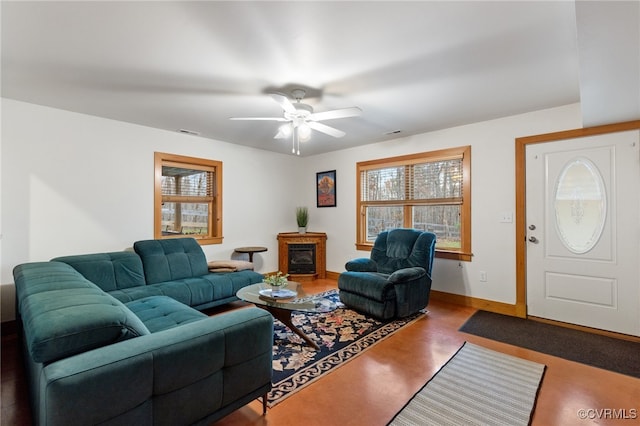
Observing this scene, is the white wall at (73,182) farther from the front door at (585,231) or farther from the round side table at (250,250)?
the front door at (585,231)

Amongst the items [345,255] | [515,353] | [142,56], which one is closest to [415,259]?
[515,353]

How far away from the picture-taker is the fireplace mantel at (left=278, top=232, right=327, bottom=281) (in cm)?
539

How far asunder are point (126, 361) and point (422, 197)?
4.06m

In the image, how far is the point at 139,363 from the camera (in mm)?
1213

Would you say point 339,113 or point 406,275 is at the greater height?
point 339,113

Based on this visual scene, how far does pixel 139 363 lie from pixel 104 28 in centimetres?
198

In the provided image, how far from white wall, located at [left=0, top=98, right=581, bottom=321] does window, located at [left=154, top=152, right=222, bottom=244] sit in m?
0.11

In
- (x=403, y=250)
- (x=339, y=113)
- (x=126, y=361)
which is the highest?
(x=339, y=113)

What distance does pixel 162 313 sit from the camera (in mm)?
2396

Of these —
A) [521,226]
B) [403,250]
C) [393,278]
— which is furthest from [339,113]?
[521,226]

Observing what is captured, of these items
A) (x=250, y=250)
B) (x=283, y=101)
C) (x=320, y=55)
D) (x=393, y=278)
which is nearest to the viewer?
(x=320, y=55)

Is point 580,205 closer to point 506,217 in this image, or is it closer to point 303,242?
point 506,217

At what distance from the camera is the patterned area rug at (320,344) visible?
2.19m

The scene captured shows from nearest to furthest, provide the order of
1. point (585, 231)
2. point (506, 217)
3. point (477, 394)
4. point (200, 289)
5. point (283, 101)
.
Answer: point (477, 394), point (283, 101), point (585, 231), point (200, 289), point (506, 217)
